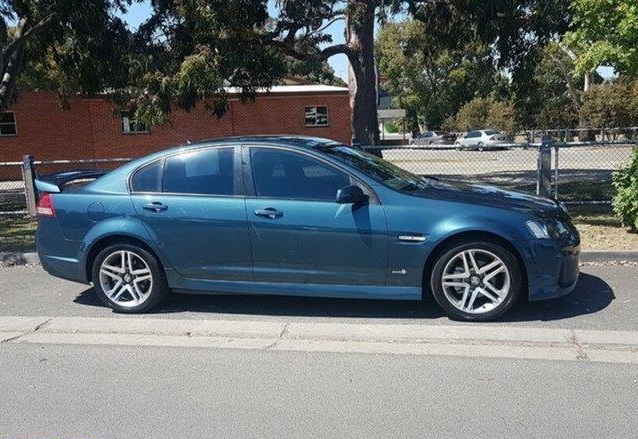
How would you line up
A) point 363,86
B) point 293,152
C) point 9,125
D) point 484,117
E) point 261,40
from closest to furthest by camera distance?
point 293,152
point 261,40
point 363,86
point 9,125
point 484,117

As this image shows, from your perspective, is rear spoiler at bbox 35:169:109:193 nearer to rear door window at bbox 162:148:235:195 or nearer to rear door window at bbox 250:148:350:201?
rear door window at bbox 162:148:235:195

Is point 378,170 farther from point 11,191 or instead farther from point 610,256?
point 11,191

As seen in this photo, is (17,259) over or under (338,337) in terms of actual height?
over

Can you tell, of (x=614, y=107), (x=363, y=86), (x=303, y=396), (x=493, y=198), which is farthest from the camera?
(x=614, y=107)

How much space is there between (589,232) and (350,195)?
462cm

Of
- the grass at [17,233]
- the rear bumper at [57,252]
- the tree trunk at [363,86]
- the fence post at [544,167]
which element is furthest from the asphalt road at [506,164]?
the rear bumper at [57,252]

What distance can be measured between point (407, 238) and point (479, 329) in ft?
3.11

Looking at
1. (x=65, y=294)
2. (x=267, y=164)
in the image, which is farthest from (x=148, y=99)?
(x=267, y=164)

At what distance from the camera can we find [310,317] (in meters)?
5.58

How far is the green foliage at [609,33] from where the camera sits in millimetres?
7984

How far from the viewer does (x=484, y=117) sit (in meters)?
52.8

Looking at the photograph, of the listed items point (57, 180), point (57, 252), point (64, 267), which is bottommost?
point (64, 267)

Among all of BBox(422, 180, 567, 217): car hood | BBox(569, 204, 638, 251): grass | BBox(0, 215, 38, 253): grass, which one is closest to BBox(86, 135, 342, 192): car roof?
BBox(422, 180, 567, 217): car hood

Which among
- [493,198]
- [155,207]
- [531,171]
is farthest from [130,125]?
[493,198]
